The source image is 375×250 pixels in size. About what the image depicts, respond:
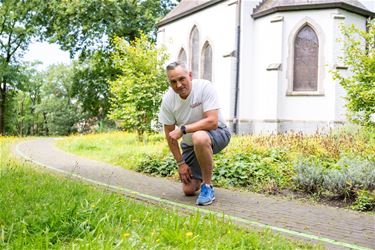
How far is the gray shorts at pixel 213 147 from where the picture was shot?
5.07 meters

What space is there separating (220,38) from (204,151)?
15.2 metres

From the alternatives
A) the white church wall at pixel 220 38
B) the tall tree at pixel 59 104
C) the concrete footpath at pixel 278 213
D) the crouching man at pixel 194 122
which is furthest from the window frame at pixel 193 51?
the tall tree at pixel 59 104

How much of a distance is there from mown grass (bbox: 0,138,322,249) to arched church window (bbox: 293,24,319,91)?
14274 mm

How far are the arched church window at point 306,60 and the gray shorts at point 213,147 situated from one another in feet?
41.8

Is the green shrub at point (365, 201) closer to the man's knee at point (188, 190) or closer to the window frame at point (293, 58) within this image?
the man's knee at point (188, 190)

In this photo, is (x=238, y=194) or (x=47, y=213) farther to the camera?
(x=238, y=194)

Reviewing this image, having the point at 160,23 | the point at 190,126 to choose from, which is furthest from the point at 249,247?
the point at 160,23

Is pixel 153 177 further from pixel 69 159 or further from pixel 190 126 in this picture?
pixel 69 159

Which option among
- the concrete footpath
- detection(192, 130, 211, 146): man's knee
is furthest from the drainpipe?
detection(192, 130, 211, 146): man's knee

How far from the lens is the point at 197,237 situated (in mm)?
3037

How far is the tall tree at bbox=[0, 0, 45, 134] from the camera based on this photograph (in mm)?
26453

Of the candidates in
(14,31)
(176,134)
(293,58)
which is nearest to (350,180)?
(176,134)

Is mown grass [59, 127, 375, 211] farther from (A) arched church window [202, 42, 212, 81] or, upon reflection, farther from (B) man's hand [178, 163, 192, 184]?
(A) arched church window [202, 42, 212, 81]

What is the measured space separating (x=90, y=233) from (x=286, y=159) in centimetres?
529
